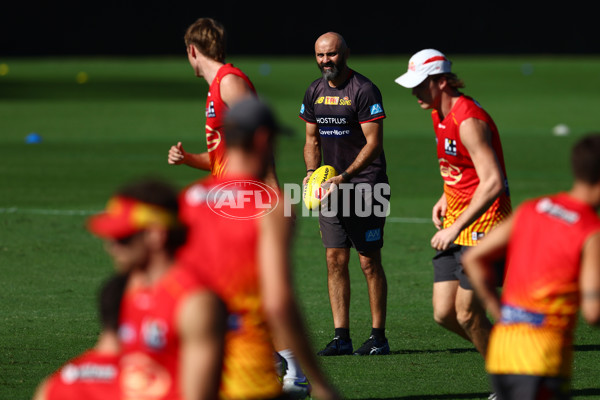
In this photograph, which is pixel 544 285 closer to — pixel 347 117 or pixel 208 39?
pixel 208 39

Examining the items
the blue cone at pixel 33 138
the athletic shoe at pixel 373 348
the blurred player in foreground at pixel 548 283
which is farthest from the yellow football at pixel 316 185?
the blue cone at pixel 33 138

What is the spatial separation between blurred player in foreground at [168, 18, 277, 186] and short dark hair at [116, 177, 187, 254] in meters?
3.32

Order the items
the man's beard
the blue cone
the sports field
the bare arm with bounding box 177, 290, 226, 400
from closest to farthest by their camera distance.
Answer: the bare arm with bounding box 177, 290, 226, 400
the sports field
the man's beard
the blue cone

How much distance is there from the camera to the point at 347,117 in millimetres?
9305

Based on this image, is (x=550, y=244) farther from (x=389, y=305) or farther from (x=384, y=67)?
(x=384, y=67)

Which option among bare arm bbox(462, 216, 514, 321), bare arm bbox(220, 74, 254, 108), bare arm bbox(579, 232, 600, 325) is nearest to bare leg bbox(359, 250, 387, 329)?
bare arm bbox(220, 74, 254, 108)

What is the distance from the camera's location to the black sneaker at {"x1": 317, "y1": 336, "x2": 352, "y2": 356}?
882 centimetres

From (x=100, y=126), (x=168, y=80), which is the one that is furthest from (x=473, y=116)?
(x=168, y=80)

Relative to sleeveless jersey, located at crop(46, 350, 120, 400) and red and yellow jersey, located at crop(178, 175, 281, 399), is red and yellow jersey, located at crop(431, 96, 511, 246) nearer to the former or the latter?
red and yellow jersey, located at crop(178, 175, 281, 399)

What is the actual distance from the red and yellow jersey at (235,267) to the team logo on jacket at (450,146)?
114 inches

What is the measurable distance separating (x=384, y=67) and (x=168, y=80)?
1110 cm

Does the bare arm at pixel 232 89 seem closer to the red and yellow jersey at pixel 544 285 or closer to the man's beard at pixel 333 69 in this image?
the man's beard at pixel 333 69

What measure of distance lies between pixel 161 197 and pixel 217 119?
3590mm

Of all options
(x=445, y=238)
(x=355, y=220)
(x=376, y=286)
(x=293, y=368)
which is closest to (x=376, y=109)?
(x=355, y=220)
